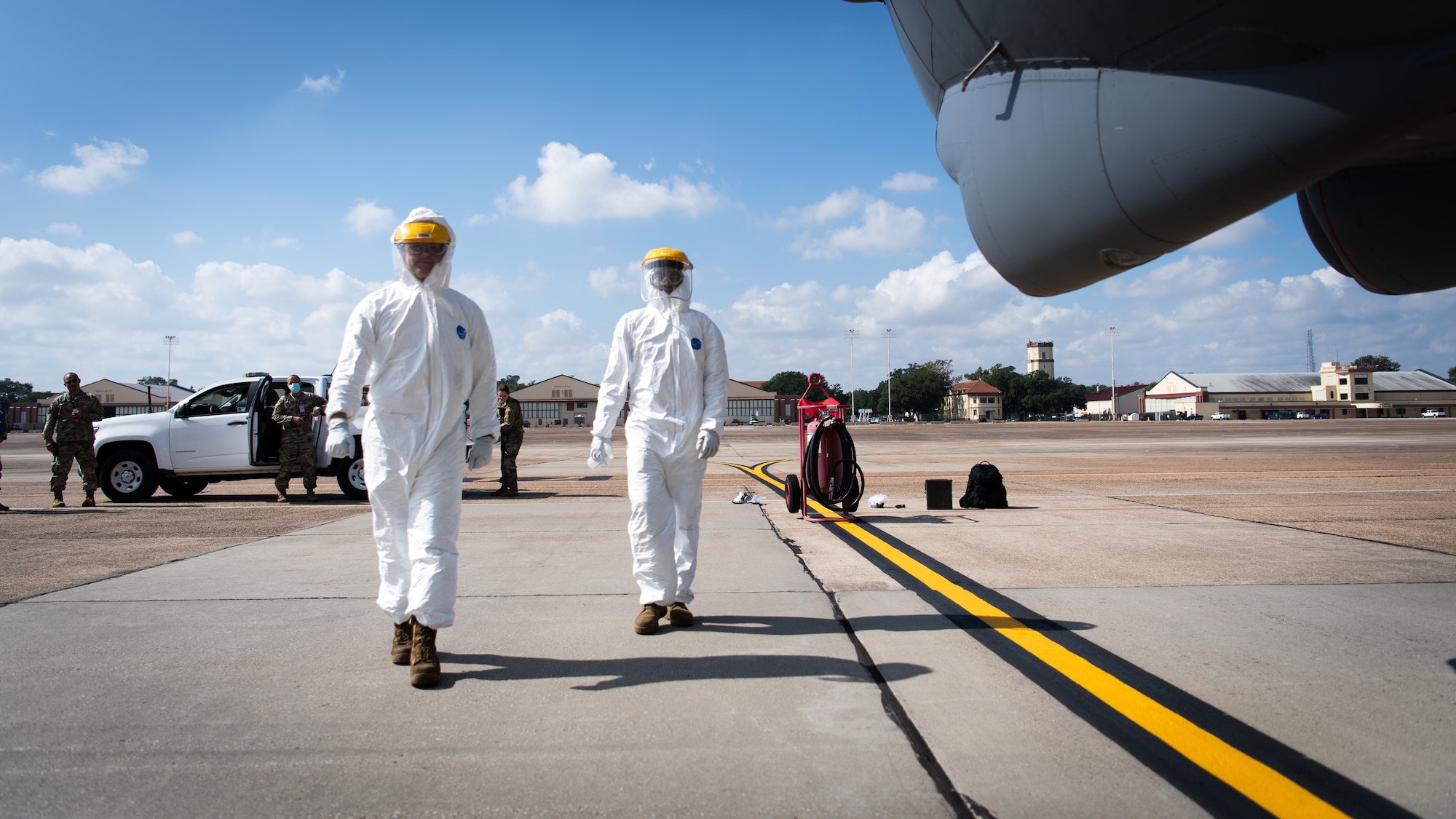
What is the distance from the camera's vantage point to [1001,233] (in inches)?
101

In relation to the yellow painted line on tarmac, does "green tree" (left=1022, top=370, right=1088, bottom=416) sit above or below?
above

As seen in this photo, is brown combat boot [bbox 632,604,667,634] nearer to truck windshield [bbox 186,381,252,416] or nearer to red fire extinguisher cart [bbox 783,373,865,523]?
red fire extinguisher cart [bbox 783,373,865,523]

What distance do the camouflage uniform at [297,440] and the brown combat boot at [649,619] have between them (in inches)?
322

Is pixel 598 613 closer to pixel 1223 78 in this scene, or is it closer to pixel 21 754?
pixel 21 754

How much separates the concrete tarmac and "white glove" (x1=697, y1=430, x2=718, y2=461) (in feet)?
2.90

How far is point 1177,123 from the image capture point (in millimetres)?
1987

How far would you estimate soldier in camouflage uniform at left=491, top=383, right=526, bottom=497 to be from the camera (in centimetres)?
1064

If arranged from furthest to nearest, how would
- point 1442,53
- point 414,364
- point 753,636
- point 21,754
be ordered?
1. point 753,636
2. point 414,364
3. point 21,754
4. point 1442,53

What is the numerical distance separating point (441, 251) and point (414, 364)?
55 centimetres

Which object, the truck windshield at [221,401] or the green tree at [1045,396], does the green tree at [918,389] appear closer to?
the green tree at [1045,396]

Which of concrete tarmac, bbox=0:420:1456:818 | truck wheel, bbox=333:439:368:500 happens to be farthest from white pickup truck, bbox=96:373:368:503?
concrete tarmac, bbox=0:420:1456:818

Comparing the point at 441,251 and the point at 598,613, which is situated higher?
the point at 441,251

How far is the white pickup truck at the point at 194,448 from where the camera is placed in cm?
1030

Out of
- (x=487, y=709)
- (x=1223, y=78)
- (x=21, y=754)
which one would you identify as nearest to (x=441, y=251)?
(x=487, y=709)
